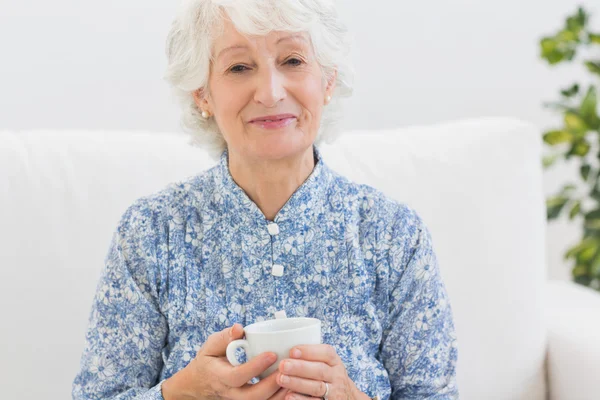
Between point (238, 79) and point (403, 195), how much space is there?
1.98ft

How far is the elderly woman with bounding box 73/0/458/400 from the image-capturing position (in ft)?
4.32

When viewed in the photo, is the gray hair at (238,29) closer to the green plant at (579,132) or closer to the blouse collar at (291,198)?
the blouse collar at (291,198)

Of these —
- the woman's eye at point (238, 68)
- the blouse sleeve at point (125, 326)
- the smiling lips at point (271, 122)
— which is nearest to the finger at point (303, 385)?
the blouse sleeve at point (125, 326)

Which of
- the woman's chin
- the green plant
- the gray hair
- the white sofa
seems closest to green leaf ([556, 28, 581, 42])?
the green plant

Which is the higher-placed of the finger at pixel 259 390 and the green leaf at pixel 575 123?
the green leaf at pixel 575 123

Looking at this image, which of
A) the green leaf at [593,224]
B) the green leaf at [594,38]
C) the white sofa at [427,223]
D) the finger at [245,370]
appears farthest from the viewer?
the green leaf at [593,224]

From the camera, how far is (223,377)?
1111 millimetres

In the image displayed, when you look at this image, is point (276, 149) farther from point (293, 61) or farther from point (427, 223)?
point (427, 223)

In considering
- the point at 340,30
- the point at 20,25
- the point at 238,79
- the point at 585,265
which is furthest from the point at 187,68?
the point at 585,265

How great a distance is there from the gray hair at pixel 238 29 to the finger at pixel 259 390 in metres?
0.58

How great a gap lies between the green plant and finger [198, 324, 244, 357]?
154cm

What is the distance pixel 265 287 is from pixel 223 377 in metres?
0.29

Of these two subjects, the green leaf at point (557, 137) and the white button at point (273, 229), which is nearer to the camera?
the white button at point (273, 229)

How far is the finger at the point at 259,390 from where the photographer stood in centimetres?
109
